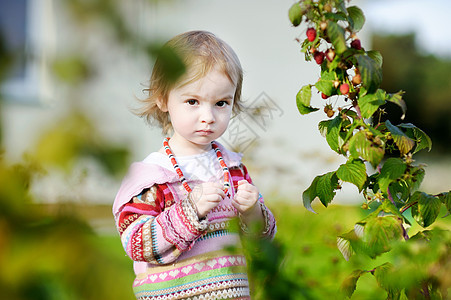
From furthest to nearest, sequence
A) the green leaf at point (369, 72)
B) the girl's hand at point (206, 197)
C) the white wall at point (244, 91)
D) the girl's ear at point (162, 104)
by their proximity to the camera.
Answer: the girl's ear at point (162, 104), the girl's hand at point (206, 197), the green leaf at point (369, 72), the white wall at point (244, 91)

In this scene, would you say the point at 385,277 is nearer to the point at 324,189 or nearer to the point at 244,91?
the point at 324,189

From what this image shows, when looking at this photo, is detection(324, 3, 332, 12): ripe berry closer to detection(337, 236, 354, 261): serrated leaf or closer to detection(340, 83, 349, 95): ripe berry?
detection(340, 83, 349, 95): ripe berry

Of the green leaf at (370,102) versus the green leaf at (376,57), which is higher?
the green leaf at (376,57)

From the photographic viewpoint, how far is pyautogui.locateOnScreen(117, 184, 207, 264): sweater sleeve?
1477 millimetres

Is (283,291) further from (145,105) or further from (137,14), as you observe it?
(145,105)

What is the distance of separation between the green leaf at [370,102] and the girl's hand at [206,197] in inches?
17.2

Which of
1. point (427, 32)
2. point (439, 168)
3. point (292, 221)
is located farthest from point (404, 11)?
point (292, 221)

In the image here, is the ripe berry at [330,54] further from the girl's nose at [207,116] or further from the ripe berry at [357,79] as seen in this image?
the girl's nose at [207,116]

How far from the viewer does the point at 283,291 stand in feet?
2.70

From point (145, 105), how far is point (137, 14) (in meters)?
1.27

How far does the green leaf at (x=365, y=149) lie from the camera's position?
124cm

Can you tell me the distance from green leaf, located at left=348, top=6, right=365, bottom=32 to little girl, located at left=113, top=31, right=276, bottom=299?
0.43 meters

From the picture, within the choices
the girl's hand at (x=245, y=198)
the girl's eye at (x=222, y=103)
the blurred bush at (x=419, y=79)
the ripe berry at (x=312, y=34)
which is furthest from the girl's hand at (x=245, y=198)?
the blurred bush at (x=419, y=79)

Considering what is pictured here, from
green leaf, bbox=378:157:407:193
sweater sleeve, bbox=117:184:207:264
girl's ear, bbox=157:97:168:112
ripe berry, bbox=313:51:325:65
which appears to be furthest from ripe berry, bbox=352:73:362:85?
girl's ear, bbox=157:97:168:112
